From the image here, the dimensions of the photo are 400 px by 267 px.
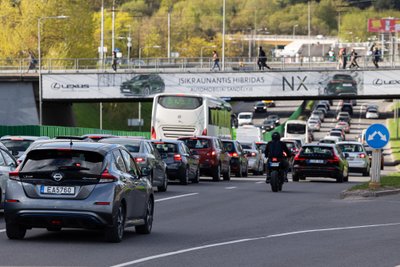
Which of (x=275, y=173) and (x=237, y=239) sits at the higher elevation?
(x=237, y=239)

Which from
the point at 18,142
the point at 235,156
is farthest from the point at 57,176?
the point at 235,156

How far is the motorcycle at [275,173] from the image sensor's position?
34.2 m

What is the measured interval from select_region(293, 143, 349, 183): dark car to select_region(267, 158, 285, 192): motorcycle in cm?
801

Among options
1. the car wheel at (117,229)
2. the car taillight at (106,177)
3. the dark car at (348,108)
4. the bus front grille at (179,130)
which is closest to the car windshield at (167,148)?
the bus front grille at (179,130)

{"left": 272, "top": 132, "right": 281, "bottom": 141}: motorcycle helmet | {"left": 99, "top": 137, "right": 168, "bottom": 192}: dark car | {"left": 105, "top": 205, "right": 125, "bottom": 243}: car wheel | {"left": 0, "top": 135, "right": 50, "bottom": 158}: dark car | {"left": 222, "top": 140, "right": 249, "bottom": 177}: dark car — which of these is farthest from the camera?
{"left": 222, "top": 140, "right": 249, "bottom": 177}: dark car

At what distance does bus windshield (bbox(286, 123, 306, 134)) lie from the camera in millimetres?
115250

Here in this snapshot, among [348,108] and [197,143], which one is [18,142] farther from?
[348,108]

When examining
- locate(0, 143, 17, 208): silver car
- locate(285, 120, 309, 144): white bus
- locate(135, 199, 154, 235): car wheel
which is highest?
locate(0, 143, 17, 208): silver car

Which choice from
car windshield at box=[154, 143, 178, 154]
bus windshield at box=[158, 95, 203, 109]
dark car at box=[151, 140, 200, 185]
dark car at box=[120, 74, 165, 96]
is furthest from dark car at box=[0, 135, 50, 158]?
dark car at box=[120, 74, 165, 96]

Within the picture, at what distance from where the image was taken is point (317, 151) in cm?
4272

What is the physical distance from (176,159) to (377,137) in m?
7.72

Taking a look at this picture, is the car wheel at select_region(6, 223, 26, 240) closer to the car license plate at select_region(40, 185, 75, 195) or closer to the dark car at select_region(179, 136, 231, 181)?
the car license plate at select_region(40, 185, 75, 195)

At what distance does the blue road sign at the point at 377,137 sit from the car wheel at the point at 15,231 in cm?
1613

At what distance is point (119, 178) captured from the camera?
17.5 metres
